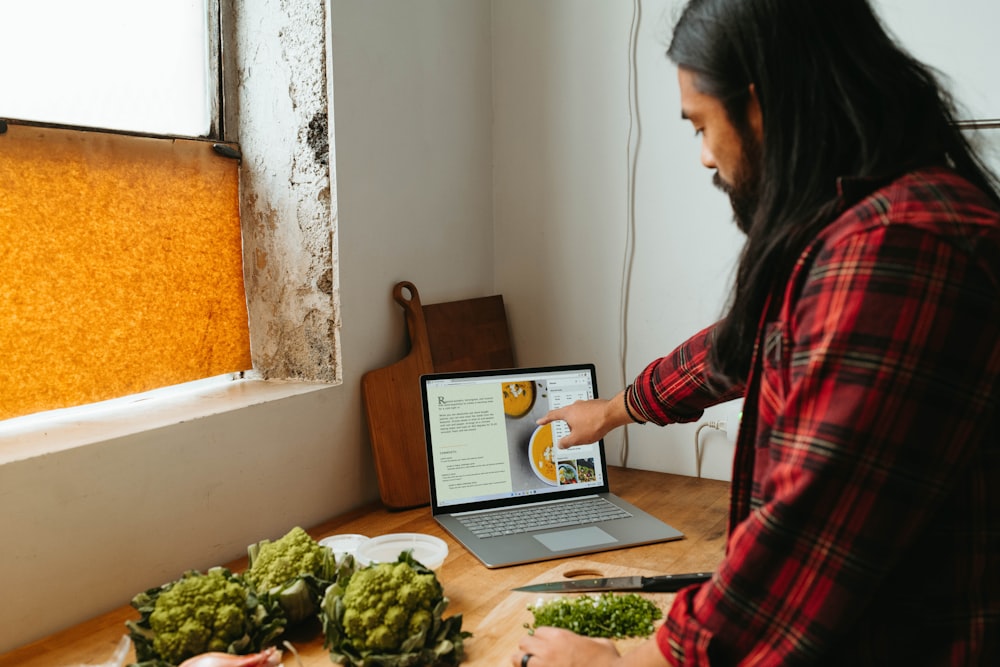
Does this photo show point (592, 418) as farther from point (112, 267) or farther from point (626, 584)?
point (112, 267)

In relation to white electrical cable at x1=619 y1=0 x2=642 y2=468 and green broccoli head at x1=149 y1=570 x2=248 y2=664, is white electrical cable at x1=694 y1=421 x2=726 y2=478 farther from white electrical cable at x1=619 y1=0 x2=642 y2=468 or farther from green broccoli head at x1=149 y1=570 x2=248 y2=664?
green broccoli head at x1=149 y1=570 x2=248 y2=664

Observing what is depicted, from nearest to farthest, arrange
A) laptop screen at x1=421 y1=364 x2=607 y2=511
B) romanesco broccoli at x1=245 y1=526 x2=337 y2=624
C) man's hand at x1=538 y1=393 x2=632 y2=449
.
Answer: romanesco broccoli at x1=245 y1=526 x2=337 y2=624
man's hand at x1=538 y1=393 x2=632 y2=449
laptop screen at x1=421 y1=364 x2=607 y2=511

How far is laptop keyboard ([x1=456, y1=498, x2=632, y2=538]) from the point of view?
138cm

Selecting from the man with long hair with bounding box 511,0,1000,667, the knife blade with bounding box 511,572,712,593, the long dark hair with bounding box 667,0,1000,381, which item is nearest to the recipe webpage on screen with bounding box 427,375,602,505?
the knife blade with bounding box 511,572,712,593

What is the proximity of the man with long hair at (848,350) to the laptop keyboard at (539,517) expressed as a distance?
2.07ft

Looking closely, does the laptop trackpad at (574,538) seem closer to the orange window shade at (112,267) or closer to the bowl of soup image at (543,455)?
the bowl of soup image at (543,455)

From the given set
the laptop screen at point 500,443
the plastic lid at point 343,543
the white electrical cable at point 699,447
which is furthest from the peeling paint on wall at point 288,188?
the white electrical cable at point 699,447

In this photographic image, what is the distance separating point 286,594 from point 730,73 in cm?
77

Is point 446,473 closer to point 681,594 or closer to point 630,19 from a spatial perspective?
point 681,594

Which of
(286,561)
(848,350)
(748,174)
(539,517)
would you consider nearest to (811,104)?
(748,174)

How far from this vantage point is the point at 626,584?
1125 mm

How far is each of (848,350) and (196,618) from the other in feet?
2.43

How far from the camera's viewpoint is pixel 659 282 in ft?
5.67

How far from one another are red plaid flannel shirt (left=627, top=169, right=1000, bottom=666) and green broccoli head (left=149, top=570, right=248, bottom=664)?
53cm
